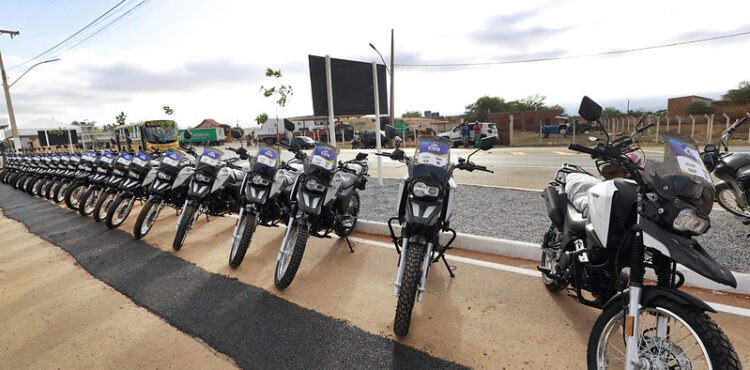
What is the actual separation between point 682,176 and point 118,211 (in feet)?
23.8

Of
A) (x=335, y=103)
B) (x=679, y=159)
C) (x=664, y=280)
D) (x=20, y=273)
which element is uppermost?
(x=335, y=103)

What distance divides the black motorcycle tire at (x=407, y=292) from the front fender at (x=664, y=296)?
114 centimetres

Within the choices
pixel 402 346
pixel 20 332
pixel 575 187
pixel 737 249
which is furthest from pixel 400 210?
pixel 737 249

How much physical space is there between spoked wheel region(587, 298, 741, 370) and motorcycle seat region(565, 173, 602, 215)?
32.4 inches

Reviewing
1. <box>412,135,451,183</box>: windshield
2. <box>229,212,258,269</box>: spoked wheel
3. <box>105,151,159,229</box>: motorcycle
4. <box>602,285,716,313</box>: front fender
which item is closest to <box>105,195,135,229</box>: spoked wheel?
<box>105,151,159,229</box>: motorcycle

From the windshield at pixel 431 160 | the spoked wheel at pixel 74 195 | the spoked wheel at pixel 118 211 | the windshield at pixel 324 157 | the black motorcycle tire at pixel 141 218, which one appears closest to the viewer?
the windshield at pixel 431 160

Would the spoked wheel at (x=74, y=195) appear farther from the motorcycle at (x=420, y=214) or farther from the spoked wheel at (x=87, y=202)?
the motorcycle at (x=420, y=214)

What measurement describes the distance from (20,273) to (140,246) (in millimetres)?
1193

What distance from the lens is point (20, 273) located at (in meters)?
4.22

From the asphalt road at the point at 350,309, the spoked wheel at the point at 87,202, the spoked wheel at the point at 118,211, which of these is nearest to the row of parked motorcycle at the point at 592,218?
the asphalt road at the point at 350,309

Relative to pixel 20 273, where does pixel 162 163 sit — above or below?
above

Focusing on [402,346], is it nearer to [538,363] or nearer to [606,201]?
[538,363]

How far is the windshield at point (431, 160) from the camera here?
9.41ft

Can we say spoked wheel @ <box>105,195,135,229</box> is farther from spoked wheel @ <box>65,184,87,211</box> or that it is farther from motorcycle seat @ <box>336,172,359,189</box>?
motorcycle seat @ <box>336,172,359,189</box>
